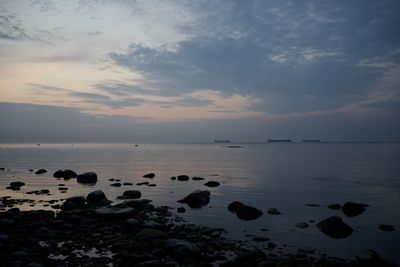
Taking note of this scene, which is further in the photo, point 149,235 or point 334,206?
point 334,206

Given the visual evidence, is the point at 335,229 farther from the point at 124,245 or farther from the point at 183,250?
the point at 124,245

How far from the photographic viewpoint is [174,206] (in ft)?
84.6

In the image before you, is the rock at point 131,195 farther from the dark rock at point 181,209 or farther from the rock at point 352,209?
the rock at point 352,209

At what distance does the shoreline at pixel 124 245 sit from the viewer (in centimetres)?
1277

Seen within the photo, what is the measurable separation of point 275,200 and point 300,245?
13.4 metres

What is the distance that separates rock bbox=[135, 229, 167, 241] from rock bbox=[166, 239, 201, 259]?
156cm

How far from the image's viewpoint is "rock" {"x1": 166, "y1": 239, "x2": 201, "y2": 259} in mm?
13273

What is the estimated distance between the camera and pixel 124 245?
14445mm

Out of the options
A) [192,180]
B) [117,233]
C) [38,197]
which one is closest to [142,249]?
[117,233]

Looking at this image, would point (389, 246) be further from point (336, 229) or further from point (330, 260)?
point (330, 260)

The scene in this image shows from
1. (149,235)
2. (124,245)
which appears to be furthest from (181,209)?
(124,245)

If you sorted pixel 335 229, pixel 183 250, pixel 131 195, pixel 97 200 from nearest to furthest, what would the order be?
pixel 183 250 → pixel 335 229 → pixel 97 200 → pixel 131 195

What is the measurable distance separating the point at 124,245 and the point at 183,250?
278 cm

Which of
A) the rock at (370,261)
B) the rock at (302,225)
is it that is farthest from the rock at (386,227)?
the rock at (370,261)
